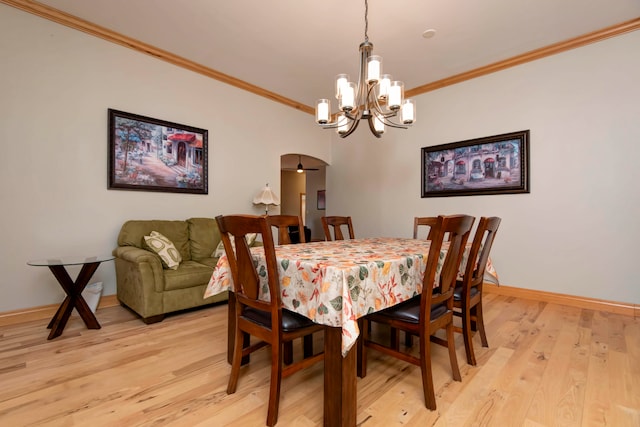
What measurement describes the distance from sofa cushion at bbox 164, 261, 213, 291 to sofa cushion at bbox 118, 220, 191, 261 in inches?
14.0

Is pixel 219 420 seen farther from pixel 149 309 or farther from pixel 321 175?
pixel 321 175

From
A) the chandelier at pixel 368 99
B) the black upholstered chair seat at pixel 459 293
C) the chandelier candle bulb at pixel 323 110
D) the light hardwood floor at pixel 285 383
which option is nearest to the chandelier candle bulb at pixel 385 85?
the chandelier at pixel 368 99

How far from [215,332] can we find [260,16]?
289cm

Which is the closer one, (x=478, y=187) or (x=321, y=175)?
(x=478, y=187)

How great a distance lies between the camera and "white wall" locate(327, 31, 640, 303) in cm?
284

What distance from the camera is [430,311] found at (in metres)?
1.53

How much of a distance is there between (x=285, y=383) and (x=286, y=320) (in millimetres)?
513

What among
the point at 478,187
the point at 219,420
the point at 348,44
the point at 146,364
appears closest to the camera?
the point at 219,420

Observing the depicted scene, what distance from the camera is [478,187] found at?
12.2 feet

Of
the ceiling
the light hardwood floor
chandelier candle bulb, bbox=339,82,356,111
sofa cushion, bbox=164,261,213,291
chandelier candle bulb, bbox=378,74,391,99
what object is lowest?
the light hardwood floor

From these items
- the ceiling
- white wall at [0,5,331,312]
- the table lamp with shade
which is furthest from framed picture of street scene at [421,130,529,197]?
white wall at [0,5,331,312]

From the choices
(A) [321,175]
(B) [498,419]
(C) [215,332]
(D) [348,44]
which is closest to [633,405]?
(B) [498,419]

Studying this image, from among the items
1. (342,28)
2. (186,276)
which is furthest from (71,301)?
(342,28)

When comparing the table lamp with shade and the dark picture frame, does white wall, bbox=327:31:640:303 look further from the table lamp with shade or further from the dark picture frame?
the dark picture frame
